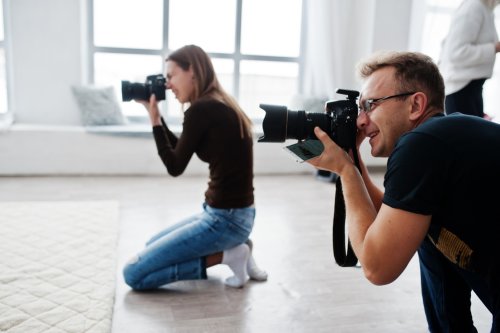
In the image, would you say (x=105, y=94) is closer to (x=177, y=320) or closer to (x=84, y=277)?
(x=84, y=277)

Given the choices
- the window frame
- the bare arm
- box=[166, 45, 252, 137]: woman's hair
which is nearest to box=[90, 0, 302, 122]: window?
the window frame

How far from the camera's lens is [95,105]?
4.30 m

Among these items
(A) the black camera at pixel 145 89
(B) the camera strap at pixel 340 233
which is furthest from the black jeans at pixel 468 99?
(B) the camera strap at pixel 340 233

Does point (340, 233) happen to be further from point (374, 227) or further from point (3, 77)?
point (3, 77)

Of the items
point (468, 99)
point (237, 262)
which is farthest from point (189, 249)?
point (468, 99)

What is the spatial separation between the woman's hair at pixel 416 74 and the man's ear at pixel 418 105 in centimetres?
2

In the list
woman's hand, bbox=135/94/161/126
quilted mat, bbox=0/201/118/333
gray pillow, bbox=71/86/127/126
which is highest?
woman's hand, bbox=135/94/161/126

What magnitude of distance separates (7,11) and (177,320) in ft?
11.4

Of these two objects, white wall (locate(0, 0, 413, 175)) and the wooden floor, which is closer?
the wooden floor

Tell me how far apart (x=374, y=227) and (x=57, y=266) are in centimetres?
161

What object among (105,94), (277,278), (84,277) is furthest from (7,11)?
(277,278)

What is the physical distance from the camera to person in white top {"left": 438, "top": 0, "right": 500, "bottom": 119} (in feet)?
8.31

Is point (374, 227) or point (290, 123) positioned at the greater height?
point (290, 123)

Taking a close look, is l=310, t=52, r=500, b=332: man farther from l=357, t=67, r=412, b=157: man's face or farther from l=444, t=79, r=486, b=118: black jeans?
l=444, t=79, r=486, b=118: black jeans
